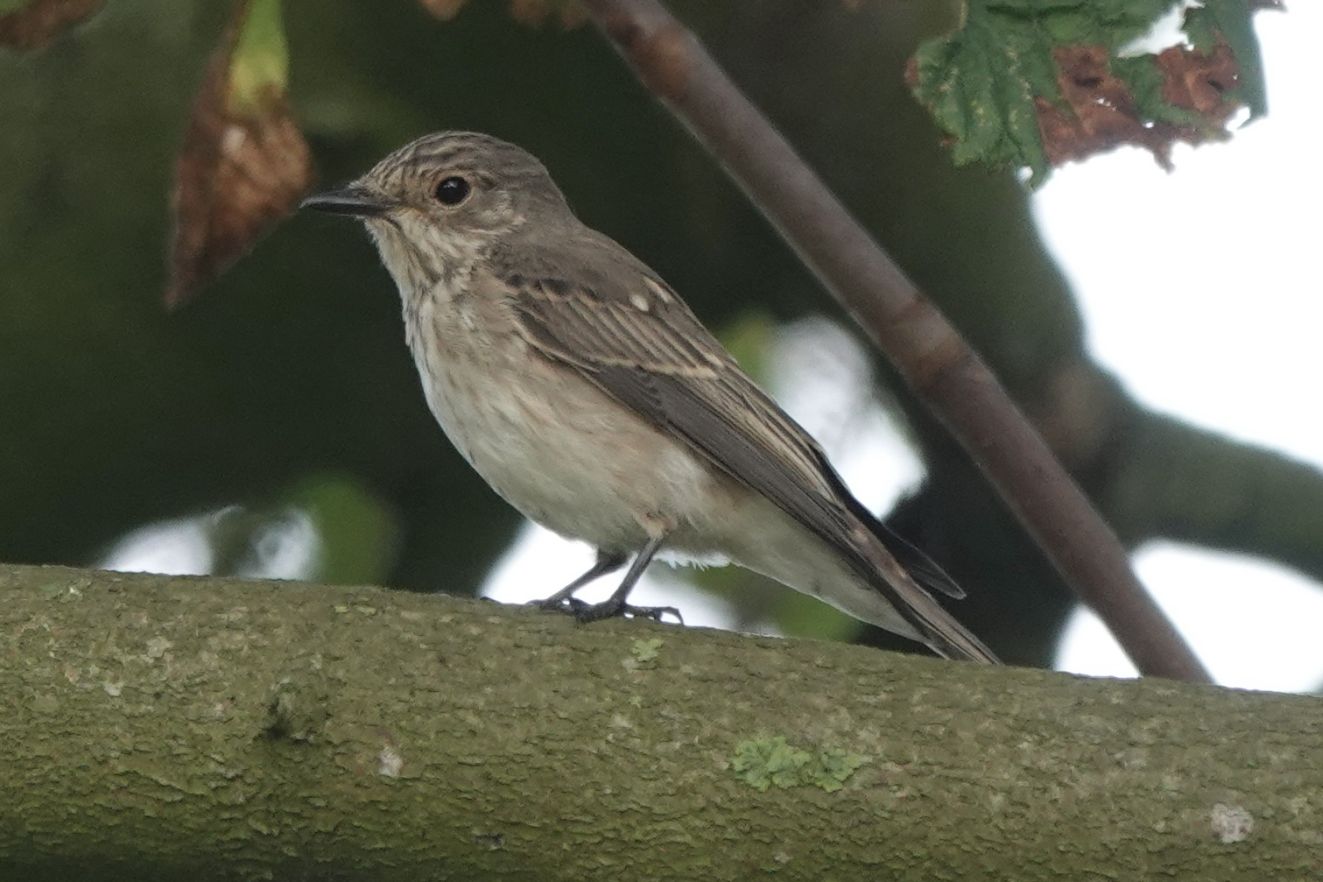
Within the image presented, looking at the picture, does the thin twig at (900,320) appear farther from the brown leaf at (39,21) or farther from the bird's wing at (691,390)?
the brown leaf at (39,21)

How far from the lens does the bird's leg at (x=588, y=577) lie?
4.20m

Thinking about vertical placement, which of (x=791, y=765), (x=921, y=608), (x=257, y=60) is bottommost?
(x=791, y=765)

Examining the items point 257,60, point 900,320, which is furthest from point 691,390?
point 257,60

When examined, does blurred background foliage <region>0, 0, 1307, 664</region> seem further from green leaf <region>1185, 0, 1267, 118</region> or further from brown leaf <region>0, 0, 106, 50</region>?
green leaf <region>1185, 0, 1267, 118</region>

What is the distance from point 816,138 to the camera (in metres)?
4.77

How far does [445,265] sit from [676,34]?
5.35ft

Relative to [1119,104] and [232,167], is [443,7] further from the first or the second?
[1119,104]

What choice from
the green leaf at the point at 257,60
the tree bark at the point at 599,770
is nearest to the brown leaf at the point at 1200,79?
the tree bark at the point at 599,770

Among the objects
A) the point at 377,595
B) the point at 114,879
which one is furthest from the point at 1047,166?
the point at 114,879

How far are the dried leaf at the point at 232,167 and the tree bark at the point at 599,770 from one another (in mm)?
921

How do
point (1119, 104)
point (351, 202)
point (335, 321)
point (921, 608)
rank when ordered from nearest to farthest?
point (1119, 104) < point (921, 608) < point (351, 202) < point (335, 321)

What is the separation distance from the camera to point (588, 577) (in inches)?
189

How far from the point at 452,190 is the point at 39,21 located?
1.63 m

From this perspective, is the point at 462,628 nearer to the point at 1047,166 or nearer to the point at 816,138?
the point at 1047,166
